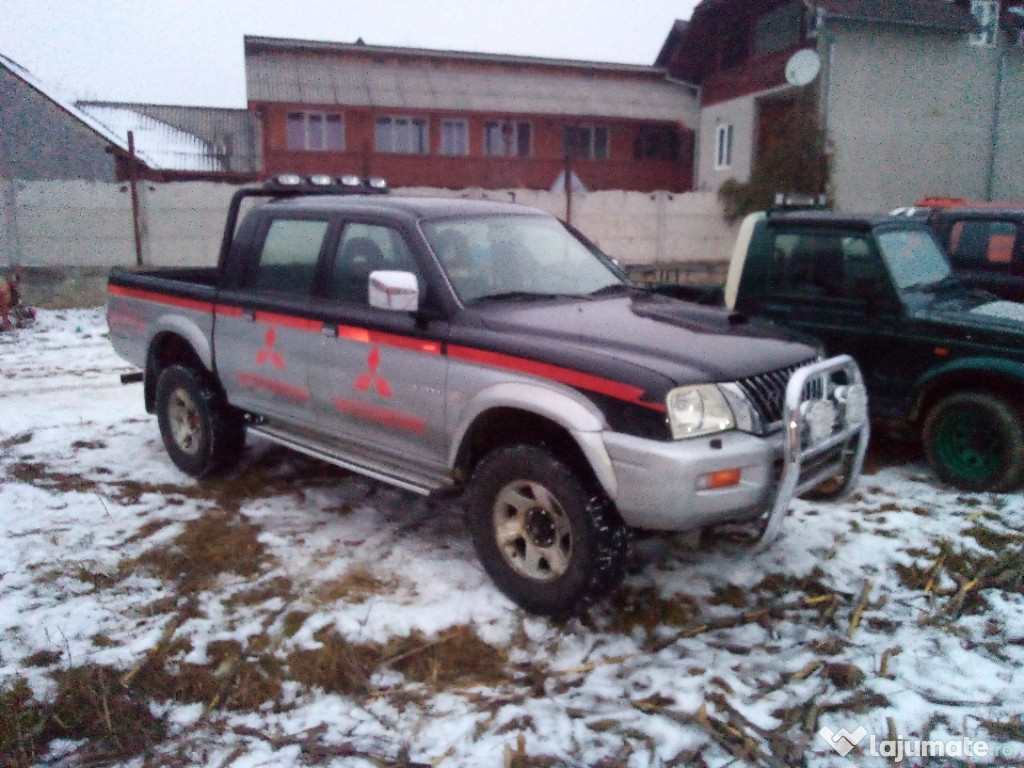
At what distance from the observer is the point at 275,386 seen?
16.1 feet

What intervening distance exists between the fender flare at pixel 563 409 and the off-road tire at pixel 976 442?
3134 millimetres

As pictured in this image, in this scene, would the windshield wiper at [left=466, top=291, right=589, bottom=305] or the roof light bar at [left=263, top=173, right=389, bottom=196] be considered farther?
the roof light bar at [left=263, top=173, right=389, bottom=196]

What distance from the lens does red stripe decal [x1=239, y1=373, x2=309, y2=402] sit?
15.5 feet

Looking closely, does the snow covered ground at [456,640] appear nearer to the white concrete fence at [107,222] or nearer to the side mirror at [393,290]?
the side mirror at [393,290]

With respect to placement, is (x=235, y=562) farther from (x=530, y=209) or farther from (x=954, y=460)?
(x=954, y=460)

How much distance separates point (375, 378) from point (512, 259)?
973mm

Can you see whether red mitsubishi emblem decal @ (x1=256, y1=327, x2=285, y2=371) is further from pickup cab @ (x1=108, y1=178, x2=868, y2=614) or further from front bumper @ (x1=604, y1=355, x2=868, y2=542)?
front bumper @ (x1=604, y1=355, x2=868, y2=542)

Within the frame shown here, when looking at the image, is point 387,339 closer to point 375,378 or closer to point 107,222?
point 375,378

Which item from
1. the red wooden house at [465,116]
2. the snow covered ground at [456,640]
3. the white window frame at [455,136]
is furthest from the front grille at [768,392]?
the white window frame at [455,136]

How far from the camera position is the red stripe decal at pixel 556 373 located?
326cm

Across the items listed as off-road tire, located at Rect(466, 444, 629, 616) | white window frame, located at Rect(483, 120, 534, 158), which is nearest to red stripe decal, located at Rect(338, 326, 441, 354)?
off-road tire, located at Rect(466, 444, 629, 616)

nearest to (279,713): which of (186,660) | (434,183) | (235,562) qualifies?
(186,660)

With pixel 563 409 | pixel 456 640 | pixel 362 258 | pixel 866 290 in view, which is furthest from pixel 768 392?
pixel 866 290

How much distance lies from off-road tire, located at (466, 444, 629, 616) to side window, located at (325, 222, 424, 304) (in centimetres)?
122
